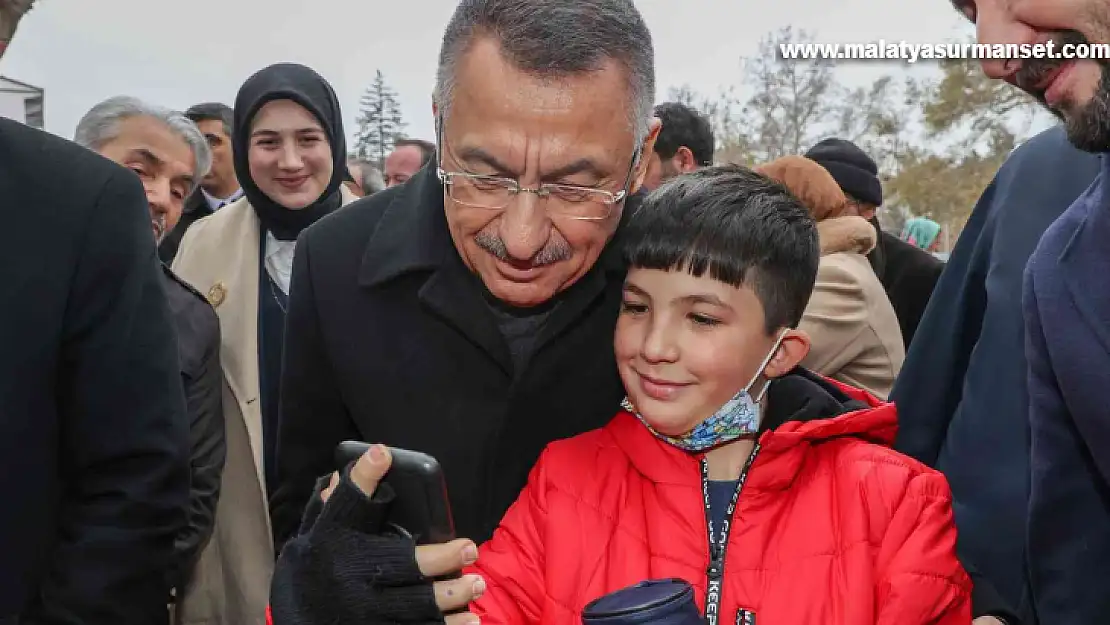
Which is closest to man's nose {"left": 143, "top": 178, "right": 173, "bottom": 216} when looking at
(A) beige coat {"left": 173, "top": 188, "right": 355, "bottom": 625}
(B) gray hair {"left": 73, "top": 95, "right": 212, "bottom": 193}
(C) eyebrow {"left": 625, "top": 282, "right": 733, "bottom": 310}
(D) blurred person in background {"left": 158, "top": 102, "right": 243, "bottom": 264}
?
(B) gray hair {"left": 73, "top": 95, "right": 212, "bottom": 193}

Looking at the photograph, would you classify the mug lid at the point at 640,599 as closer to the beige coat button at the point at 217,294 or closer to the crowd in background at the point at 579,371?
the crowd in background at the point at 579,371

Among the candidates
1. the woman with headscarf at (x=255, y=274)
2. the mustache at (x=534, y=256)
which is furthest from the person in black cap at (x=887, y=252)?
the mustache at (x=534, y=256)

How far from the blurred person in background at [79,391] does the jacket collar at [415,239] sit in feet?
1.30

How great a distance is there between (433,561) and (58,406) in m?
0.86

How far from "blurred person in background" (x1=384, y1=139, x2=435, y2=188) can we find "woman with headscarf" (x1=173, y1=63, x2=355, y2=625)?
10.7 ft

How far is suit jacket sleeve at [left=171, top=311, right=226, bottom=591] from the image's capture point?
8.35 ft

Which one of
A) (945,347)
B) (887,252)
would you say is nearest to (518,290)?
(945,347)

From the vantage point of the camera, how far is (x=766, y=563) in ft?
5.58

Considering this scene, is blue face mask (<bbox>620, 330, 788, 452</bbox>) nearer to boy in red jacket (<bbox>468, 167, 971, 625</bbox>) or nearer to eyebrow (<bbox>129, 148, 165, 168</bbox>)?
boy in red jacket (<bbox>468, 167, 971, 625</bbox>)

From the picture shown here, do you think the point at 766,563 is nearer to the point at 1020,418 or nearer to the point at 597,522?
the point at 597,522

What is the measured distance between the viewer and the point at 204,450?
261 cm

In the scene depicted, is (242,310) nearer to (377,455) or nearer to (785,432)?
(785,432)

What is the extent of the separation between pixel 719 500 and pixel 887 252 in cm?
274

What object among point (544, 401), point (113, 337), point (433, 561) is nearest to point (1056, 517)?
point (544, 401)
